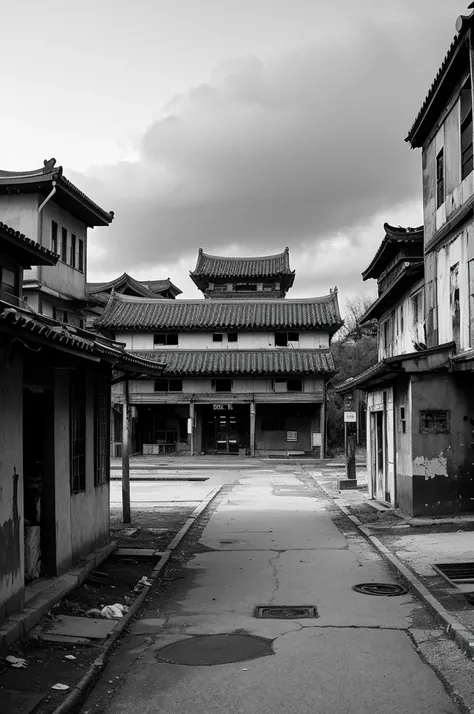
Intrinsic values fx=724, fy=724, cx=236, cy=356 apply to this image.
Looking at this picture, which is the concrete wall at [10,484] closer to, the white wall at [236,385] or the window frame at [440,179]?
the window frame at [440,179]

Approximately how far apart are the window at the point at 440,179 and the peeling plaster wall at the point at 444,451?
4.28 meters

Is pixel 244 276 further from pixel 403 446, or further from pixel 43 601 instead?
pixel 43 601

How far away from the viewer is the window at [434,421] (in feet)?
53.2

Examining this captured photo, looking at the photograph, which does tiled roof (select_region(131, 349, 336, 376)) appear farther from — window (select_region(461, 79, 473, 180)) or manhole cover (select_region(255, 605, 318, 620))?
manhole cover (select_region(255, 605, 318, 620))

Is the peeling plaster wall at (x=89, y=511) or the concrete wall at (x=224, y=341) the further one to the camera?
the concrete wall at (x=224, y=341)

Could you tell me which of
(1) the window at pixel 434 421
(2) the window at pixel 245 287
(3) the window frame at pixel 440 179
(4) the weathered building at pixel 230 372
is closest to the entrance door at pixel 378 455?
→ (1) the window at pixel 434 421

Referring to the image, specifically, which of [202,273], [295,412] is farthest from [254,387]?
[202,273]

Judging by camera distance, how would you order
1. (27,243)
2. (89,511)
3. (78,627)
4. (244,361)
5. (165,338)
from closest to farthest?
(78,627) < (89,511) < (27,243) < (244,361) < (165,338)

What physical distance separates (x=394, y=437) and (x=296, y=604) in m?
9.50

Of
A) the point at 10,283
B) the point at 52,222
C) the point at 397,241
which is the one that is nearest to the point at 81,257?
the point at 52,222

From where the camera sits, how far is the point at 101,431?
43.2 ft

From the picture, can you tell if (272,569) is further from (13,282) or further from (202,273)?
(202,273)

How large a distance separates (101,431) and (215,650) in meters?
6.22

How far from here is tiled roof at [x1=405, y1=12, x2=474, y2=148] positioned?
14039 millimetres
